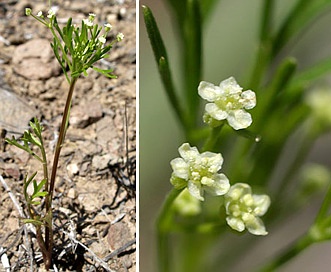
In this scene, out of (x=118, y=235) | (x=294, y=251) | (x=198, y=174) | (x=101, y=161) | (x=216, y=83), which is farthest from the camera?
(x=216, y=83)

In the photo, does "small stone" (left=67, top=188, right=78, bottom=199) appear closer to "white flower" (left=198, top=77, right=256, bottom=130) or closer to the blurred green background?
"white flower" (left=198, top=77, right=256, bottom=130)

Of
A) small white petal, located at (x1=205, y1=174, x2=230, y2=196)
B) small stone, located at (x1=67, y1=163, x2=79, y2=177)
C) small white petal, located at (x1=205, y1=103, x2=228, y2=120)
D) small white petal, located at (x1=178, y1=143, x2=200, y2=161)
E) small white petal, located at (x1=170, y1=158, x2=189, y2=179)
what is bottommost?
small stone, located at (x1=67, y1=163, x2=79, y2=177)

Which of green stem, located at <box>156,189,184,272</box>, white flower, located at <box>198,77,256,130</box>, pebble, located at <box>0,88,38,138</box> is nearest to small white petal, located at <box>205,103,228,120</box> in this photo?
white flower, located at <box>198,77,256,130</box>

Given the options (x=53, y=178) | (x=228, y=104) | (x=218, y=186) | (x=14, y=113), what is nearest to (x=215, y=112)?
(x=228, y=104)

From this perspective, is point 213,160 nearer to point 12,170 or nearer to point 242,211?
point 242,211

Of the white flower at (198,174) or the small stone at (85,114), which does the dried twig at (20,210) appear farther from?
the white flower at (198,174)

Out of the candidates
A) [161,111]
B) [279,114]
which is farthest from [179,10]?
[161,111]
